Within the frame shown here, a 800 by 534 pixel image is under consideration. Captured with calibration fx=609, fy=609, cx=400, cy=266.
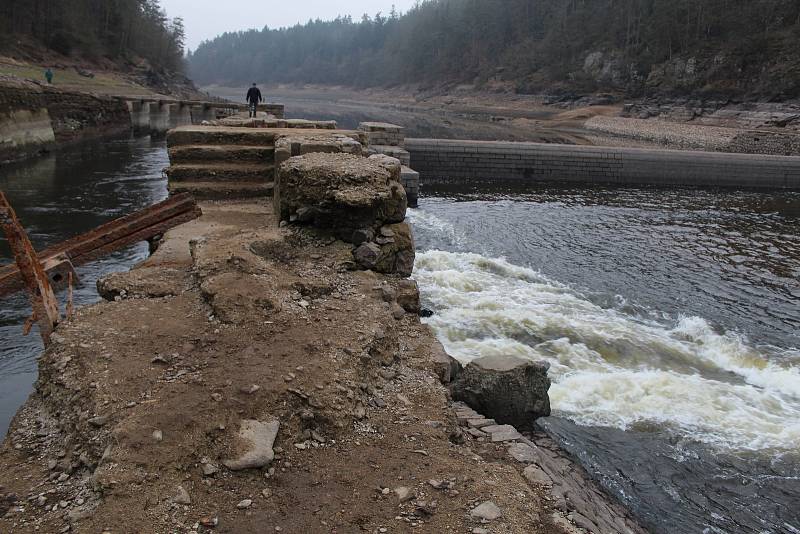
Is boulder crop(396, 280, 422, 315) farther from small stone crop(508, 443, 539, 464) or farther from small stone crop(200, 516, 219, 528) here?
small stone crop(200, 516, 219, 528)

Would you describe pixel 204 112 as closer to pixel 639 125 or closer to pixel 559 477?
pixel 639 125

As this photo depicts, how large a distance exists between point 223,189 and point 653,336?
7.02m

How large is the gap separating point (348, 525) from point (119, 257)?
9315 mm

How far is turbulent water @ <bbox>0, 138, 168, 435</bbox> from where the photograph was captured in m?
7.19

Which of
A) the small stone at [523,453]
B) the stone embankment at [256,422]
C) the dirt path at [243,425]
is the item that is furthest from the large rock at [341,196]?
the small stone at [523,453]

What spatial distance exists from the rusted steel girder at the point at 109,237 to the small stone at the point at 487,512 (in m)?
4.10

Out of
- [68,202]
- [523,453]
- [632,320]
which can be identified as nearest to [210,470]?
[523,453]

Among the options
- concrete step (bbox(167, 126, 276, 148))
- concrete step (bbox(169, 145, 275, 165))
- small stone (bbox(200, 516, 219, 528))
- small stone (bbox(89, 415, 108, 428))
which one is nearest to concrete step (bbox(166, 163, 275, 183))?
concrete step (bbox(169, 145, 275, 165))

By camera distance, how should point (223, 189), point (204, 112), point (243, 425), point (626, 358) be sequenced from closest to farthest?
1. point (243, 425)
2. point (626, 358)
3. point (223, 189)
4. point (204, 112)

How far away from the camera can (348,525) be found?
319 cm

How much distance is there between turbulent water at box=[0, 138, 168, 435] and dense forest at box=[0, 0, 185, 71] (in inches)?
1017

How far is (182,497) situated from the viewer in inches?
124

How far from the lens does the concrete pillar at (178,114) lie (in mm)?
39719

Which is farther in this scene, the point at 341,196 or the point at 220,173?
the point at 220,173
